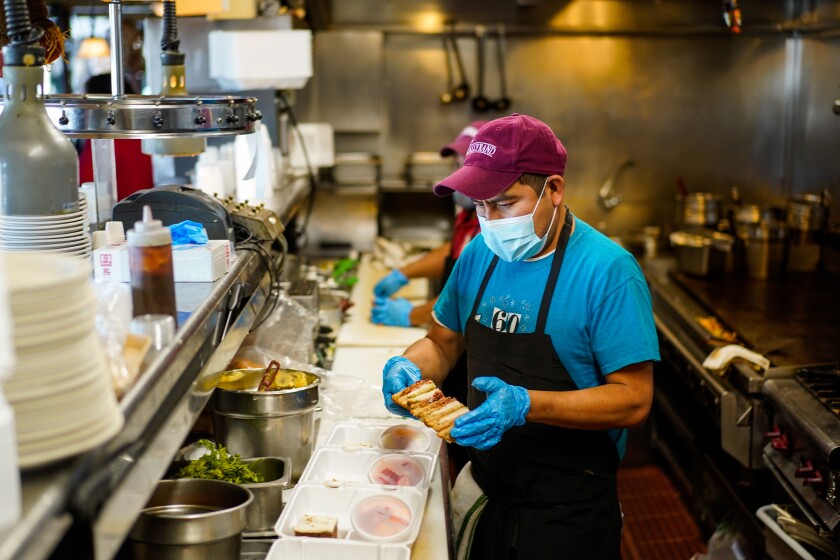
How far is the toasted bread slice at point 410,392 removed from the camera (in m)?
2.45

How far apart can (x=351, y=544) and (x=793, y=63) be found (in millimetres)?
5746

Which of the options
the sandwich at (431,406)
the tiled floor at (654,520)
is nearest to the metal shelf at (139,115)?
the sandwich at (431,406)

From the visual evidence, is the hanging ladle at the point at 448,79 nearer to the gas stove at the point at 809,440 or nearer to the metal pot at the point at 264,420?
the gas stove at the point at 809,440

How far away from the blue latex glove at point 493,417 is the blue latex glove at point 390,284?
2.72 metres

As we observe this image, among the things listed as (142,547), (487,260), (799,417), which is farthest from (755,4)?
(142,547)

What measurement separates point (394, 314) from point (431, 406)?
6.97 feet

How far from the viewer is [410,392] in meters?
2.46

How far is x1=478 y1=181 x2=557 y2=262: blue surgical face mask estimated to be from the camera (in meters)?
2.44

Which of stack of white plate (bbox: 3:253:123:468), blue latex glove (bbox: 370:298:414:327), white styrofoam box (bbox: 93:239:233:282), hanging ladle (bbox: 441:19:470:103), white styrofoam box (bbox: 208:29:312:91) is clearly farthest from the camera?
hanging ladle (bbox: 441:19:470:103)

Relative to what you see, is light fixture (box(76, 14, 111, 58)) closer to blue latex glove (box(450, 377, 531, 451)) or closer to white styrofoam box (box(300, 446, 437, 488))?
white styrofoam box (box(300, 446, 437, 488))

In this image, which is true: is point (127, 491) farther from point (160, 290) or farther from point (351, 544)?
point (351, 544)

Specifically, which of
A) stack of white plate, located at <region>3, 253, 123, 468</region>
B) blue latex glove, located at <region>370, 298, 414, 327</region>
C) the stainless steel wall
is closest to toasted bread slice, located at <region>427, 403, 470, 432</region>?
stack of white plate, located at <region>3, 253, 123, 468</region>

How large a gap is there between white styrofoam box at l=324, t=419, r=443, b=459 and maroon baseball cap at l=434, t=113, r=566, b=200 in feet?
2.76

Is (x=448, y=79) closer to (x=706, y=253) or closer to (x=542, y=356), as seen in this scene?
(x=706, y=253)
